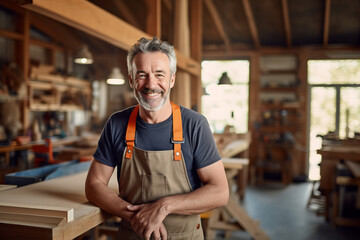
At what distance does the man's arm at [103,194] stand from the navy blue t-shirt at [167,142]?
0.16 feet

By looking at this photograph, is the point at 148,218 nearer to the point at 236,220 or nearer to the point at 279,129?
the point at 236,220

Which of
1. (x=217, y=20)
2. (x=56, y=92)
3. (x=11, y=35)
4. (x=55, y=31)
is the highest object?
(x=217, y=20)

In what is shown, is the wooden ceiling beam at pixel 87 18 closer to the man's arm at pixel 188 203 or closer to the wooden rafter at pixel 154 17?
the wooden rafter at pixel 154 17

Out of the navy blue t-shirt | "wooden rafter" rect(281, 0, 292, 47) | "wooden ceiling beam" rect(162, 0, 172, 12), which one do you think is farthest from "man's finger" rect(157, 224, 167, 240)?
"wooden ceiling beam" rect(162, 0, 172, 12)

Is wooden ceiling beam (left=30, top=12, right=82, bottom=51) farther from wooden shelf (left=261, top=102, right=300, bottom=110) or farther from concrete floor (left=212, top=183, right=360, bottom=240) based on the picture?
concrete floor (left=212, top=183, right=360, bottom=240)

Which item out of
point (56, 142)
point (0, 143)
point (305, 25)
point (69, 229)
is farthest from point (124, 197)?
point (305, 25)

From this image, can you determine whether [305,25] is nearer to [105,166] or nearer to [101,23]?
[101,23]

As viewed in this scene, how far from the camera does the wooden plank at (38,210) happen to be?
4.77ft

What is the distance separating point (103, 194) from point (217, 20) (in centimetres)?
680

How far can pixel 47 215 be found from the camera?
4.87 ft

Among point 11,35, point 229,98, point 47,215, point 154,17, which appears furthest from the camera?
point 229,98

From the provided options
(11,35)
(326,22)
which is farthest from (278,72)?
(11,35)

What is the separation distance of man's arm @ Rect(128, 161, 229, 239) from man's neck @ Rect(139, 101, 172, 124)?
34 cm

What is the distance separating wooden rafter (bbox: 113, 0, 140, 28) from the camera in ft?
25.2
